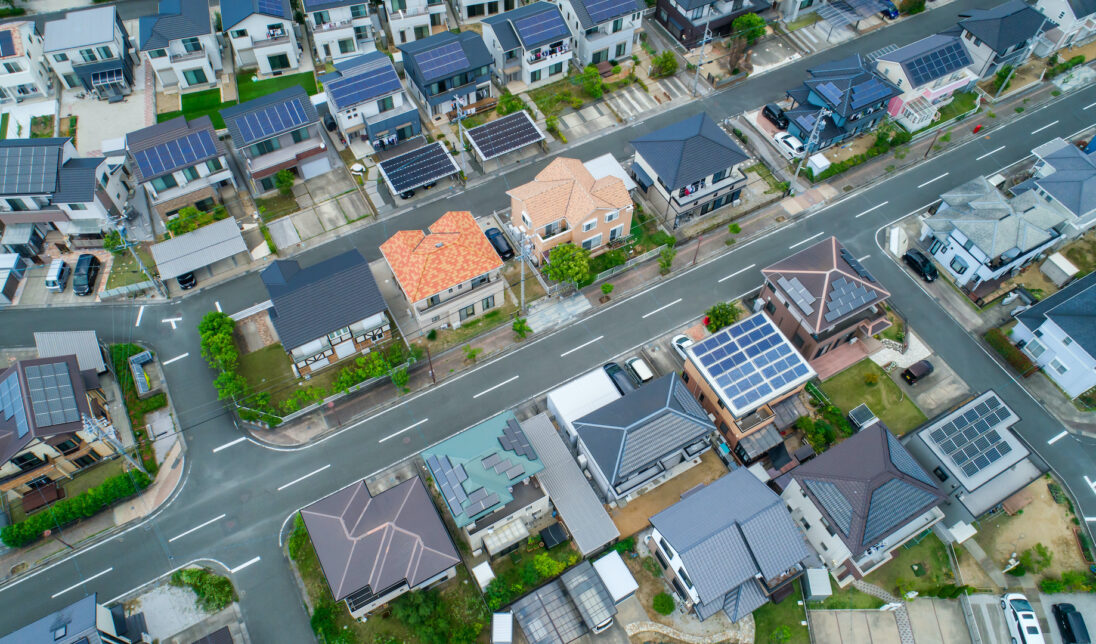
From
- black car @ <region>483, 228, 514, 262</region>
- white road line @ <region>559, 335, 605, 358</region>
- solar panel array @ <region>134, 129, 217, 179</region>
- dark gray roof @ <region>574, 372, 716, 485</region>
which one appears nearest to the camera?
dark gray roof @ <region>574, 372, 716, 485</region>

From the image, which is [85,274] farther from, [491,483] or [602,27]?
[602,27]

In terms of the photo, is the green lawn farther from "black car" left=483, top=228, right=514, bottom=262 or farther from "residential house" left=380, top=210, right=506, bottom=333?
"black car" left=483, top=228, right=514, bottom=262

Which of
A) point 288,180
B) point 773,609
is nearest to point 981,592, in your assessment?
point 773,609

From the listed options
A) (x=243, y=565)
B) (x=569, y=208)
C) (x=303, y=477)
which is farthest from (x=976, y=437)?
(x=243, y=565)

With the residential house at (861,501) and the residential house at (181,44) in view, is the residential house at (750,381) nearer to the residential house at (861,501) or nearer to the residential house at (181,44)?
the residential house at (861,501)

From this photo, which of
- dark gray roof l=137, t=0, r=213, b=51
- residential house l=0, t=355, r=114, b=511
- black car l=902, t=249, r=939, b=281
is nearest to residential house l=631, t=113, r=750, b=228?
black car l=902, t=249, r=939, b=281

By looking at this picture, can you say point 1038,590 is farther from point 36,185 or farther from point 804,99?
point 36,185
